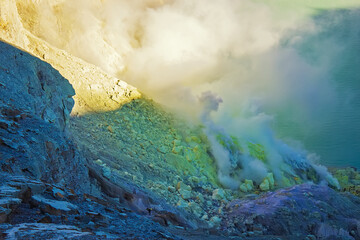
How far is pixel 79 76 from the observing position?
14.4m

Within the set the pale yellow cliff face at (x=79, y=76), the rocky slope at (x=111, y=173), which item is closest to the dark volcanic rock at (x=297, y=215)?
the rocky slope at (x=111, y=173)

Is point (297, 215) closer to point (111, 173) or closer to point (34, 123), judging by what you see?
point (111, 173)

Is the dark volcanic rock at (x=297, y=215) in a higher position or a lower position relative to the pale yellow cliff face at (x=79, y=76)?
lower

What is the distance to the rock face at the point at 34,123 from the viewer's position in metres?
4.32

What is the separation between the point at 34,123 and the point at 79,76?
9652mm

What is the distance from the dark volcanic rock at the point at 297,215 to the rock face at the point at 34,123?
5.12 meters

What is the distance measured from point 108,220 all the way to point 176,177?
7748 mm

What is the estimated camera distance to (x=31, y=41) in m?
13.0

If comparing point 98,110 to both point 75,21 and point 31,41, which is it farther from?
point 75,21

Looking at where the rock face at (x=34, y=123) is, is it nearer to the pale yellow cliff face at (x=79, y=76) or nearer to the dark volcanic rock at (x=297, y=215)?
the dark volcanic rock at (x=297, y=215)

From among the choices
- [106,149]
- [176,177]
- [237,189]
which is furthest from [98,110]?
[237,189]

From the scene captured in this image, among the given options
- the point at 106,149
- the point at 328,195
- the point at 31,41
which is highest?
the point at 31,41

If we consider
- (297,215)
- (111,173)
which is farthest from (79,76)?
(297,215)

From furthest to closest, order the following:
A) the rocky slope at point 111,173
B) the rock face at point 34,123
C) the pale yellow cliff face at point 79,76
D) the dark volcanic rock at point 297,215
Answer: the pale yellow cliff face at point 79,76
the dark volcanic rock at point 297,215
the rock face at point 34,123
the rocky slope at point 111,173
